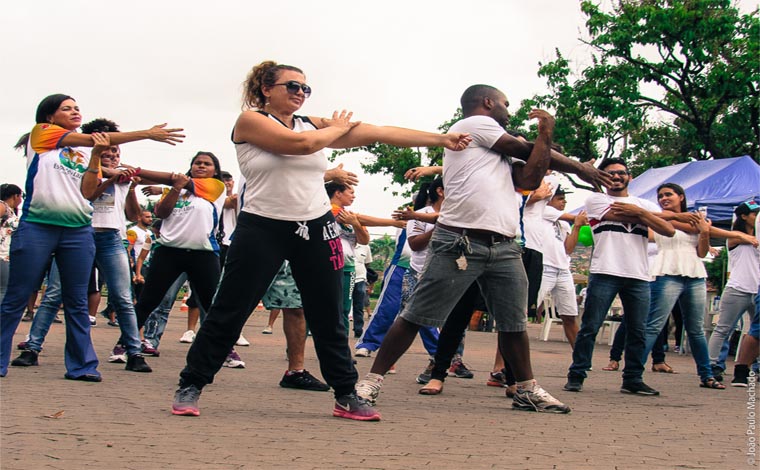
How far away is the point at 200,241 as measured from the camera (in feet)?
27.4

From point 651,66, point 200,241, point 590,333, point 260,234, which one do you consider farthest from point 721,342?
point 651,66

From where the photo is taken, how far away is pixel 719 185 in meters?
15.4

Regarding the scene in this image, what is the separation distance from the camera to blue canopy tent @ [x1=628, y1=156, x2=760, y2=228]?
14859 millimetres

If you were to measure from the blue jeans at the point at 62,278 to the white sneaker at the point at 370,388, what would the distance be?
214 centimetres

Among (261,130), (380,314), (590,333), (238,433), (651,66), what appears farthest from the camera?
(651,66)

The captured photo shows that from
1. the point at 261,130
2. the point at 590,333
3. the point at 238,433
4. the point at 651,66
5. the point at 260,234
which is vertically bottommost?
the point at 238,433

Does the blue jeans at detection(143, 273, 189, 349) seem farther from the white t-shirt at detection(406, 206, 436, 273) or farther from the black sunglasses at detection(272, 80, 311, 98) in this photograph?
the black sunglasses at detection(272, 80, 311, 98)

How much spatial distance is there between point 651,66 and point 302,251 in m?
24.9

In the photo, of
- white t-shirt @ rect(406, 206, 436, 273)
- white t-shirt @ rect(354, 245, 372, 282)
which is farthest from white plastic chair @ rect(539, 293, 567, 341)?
white t-shirt @ rect(406, 206, 436, 273)

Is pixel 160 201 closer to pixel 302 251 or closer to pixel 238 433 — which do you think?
pixel 302 251

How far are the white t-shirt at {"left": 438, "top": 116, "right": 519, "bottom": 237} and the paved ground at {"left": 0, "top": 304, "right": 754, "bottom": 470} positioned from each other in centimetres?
127

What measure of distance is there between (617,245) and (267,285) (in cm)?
369

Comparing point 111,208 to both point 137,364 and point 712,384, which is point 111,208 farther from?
point 712,384

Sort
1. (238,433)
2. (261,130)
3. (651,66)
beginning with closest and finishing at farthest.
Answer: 1. (238,433)
2. (261,130)
3. (651,66)
